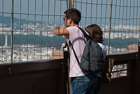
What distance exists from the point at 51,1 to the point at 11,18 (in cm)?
66

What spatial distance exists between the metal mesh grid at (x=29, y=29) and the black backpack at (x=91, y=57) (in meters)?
0.67

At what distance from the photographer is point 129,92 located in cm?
523

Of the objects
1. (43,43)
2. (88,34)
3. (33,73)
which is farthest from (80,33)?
(33,73)

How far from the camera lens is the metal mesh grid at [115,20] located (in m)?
4.04

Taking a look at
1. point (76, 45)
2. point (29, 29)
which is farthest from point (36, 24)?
point (76, 45)

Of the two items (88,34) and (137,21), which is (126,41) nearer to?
(137,21)

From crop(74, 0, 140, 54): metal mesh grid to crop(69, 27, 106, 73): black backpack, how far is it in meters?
0.94

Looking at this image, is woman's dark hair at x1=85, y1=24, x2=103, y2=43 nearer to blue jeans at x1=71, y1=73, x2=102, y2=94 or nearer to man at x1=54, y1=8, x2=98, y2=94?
man at x1=54, y1=8, x2=98, y2=94

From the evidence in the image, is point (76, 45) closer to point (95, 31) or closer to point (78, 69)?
point (78, 69)

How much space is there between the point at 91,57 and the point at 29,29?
3.13ft

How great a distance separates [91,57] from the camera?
120 inches

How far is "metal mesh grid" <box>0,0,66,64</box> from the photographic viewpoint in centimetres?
327

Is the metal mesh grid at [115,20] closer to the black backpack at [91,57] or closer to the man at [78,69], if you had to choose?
the man at [78,69]

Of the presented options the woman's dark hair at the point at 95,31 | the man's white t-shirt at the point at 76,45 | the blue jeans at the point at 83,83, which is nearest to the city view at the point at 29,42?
the woman's dark hair at the point at 95,31
